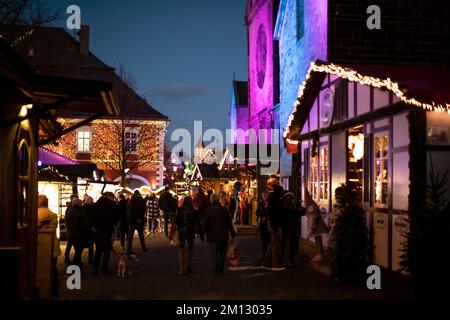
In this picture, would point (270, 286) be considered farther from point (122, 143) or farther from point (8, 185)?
point (122, 143)

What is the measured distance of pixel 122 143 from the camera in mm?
41969

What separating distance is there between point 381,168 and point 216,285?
408cm

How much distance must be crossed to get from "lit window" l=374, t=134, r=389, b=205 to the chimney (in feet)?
143

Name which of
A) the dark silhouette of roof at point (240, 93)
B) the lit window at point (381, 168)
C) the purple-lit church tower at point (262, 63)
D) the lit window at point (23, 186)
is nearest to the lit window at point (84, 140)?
the dark silhouette of roof at point (240, 93)

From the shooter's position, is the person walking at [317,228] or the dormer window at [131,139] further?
the dormer window at [131,139]

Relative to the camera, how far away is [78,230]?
1436 cm

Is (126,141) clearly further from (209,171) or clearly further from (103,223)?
(103,223)

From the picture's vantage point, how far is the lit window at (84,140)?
48938mm

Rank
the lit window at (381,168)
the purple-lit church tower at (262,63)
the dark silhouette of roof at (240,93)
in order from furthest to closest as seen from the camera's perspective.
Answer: the dark silhouette of roof at (240,93) < the purple-lit church tower at (262,63) < the lit window at (381,168)

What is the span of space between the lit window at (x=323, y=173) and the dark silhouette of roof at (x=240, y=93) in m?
38.9

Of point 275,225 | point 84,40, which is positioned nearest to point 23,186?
point 275,225

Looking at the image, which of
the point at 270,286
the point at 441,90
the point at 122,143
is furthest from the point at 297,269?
the point at 122,143

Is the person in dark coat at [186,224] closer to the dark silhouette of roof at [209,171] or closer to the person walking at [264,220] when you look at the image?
the person walking at [264,220]

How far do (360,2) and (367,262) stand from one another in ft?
33.5
